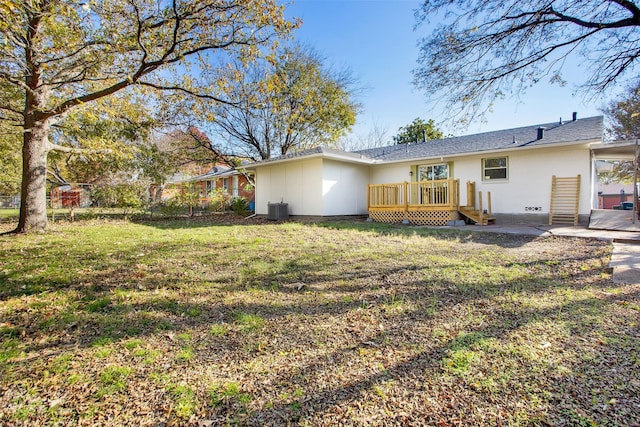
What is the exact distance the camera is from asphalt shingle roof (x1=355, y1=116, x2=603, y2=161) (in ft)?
33.5

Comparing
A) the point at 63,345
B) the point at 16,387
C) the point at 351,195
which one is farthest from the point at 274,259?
the point at 351,195

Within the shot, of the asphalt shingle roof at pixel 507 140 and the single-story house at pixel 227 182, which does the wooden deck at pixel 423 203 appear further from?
the single-story house at pixel 227 182

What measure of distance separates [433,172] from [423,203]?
250cm

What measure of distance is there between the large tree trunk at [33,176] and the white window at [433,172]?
1293 cm

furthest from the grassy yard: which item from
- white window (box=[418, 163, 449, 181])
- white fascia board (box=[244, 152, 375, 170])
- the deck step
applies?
white window (box=[418, 163, 449, 181])

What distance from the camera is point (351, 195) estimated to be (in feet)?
45.2

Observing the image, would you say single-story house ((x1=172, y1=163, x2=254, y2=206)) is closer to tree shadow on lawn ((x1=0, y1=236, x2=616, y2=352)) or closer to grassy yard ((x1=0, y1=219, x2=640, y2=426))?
tree shadow on lawn ((x1=0, y1=236, x2=616, y2=352))

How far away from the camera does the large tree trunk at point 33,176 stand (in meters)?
8.29

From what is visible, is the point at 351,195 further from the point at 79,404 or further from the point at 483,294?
the point at 79,404

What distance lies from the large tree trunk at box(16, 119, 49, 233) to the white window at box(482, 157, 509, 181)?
556 inches

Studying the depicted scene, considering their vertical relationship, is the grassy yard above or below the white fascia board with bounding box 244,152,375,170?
below

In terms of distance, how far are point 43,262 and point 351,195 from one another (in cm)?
1064

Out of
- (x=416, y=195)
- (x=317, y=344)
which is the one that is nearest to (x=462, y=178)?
(x=416, y=195)

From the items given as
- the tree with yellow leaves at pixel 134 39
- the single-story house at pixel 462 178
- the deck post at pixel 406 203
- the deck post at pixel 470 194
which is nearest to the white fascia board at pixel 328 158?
the single-story house at pixel 462 178
